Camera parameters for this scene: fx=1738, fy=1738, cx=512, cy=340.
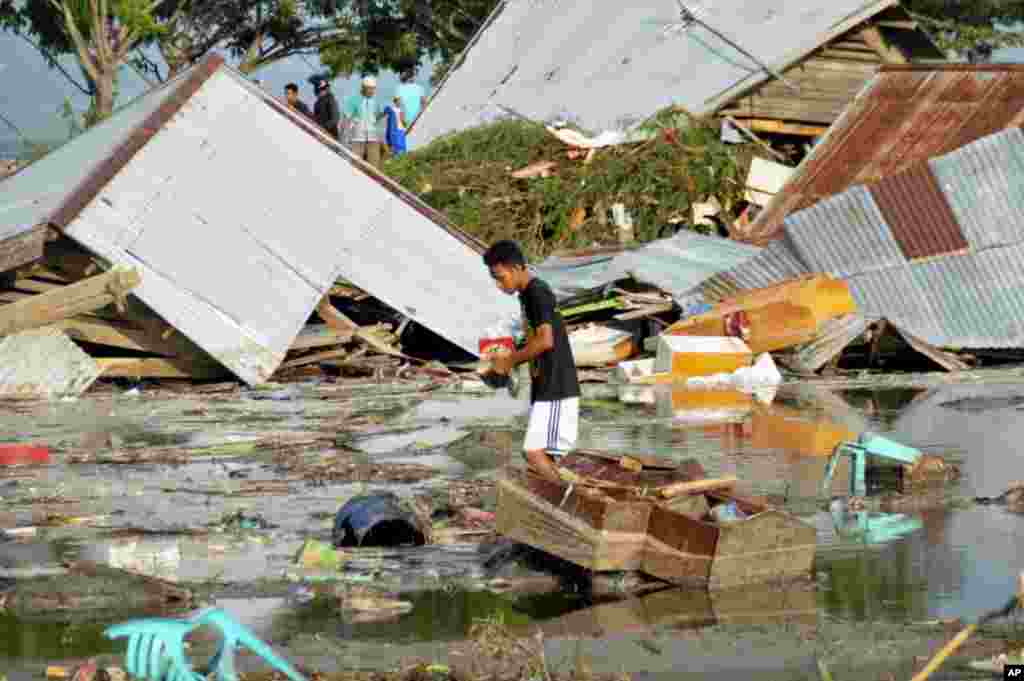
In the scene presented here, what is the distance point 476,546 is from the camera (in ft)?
29.2

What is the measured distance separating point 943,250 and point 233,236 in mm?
7332

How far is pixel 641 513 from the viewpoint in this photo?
7809 mm

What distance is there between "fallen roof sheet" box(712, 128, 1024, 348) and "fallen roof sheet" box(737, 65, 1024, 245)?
1.64 metres

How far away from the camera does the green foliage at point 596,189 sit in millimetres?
22312

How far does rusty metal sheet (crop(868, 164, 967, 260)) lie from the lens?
18062 millimetres

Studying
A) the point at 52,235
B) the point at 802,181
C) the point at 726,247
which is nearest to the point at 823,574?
the point at 52,235

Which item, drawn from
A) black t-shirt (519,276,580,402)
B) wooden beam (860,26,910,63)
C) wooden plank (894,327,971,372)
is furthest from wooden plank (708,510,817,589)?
wooden beam (860,26,910,63)

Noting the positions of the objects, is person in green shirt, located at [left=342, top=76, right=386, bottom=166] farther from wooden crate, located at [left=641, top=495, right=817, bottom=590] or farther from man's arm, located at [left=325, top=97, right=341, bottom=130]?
wooden crate, located at [left=641, top=495, right=817, bottom=590]

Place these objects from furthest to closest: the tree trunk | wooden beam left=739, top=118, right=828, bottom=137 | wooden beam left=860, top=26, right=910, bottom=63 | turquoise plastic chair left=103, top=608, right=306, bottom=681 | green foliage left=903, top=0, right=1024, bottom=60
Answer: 1. green foliage left=903, top=0, right=1024, bottom=60
2. the tree trunk
3. wooden beam left=860, top=26, right=910, bottom=63
4. wooden beam left=739, top=118, right=828, bottom=137
5. turquoise plastic chair left=103, top=608, right=306, bottom=681

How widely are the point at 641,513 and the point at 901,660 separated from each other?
1659mm

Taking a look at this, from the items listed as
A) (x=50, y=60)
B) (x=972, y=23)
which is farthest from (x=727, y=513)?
(x=972, y=23)

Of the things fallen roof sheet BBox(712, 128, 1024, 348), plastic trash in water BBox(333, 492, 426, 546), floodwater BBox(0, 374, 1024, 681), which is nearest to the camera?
floodwater BBox(0, 374, 1024, 681)

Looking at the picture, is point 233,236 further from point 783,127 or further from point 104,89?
point 104,89

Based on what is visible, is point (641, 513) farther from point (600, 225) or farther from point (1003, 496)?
point (600, 225)
